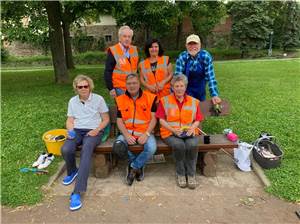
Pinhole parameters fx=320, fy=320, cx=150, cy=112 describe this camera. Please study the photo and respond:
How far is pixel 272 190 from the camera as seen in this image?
4.20 metres

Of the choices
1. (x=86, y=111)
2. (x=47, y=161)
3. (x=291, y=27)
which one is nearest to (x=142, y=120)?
(x=86, y=111)

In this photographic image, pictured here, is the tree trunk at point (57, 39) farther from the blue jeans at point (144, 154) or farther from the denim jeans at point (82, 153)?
the blue jeans at point (144, 154)

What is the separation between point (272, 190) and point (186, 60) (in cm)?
220

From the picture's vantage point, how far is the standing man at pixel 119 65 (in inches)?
196

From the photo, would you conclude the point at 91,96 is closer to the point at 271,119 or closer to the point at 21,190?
the point at 21,190

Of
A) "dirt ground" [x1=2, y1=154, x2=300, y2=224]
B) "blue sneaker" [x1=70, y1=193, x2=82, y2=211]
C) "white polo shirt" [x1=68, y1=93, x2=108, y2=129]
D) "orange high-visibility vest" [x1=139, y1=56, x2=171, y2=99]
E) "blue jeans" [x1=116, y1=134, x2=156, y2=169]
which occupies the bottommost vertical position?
"dirt ground" [x1=2, y1=154, x2=300, y2=224]

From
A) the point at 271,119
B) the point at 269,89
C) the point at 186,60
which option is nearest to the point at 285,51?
the point at 269,89

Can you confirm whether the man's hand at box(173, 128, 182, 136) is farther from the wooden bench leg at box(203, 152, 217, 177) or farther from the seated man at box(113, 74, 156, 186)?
the wooden bench leg at box(203, 152, 217, 177)

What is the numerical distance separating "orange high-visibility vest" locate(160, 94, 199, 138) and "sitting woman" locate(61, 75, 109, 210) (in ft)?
2.98

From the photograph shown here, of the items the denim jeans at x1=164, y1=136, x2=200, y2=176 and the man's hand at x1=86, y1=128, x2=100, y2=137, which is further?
the man's hand at x1=86, y1=128, x2=100, y2=137

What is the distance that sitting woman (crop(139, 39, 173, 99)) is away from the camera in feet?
16.3

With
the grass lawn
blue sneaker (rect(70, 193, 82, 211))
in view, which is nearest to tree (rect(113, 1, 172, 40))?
the grass lawn

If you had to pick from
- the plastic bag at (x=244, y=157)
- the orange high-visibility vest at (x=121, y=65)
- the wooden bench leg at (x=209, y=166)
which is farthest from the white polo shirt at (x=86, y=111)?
the plastic bag at (x=244, y=157)

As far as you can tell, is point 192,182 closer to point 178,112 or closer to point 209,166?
point 209,166
